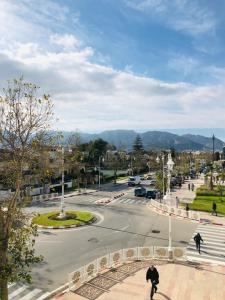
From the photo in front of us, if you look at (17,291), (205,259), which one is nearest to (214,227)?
(205,259)

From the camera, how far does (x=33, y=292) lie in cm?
1761

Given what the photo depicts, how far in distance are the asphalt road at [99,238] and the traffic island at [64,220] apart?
1.01m

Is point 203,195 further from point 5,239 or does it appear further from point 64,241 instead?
point 5,239

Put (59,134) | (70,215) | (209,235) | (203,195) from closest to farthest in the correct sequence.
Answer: (59,134), (209,235), (70,215), (203,195)

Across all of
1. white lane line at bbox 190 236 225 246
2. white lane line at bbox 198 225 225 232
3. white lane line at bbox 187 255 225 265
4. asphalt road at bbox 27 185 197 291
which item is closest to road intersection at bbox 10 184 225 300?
asphalt road at bbox 27 185 197 291

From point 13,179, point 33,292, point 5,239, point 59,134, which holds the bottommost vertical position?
point 33,292

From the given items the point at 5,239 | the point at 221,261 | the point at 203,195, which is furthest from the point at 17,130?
the point at 203,195

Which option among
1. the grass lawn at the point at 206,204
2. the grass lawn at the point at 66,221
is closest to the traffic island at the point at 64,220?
the grass lawn at the point at 66,221

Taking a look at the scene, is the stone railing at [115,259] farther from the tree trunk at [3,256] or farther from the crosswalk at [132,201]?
the crosswalk at [132,201]

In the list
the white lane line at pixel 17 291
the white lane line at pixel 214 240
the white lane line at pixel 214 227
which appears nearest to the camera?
the white lane line at pixel 17 291

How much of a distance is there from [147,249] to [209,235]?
8.70 m

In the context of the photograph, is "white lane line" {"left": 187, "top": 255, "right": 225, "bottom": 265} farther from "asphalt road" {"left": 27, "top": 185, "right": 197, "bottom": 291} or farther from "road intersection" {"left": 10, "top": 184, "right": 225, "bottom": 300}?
"asphalt road" {"left": 27, "top": 185, "right": 197, "bottom": 291}

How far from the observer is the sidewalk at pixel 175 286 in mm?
16797

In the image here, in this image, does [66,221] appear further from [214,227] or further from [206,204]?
[206,204]
